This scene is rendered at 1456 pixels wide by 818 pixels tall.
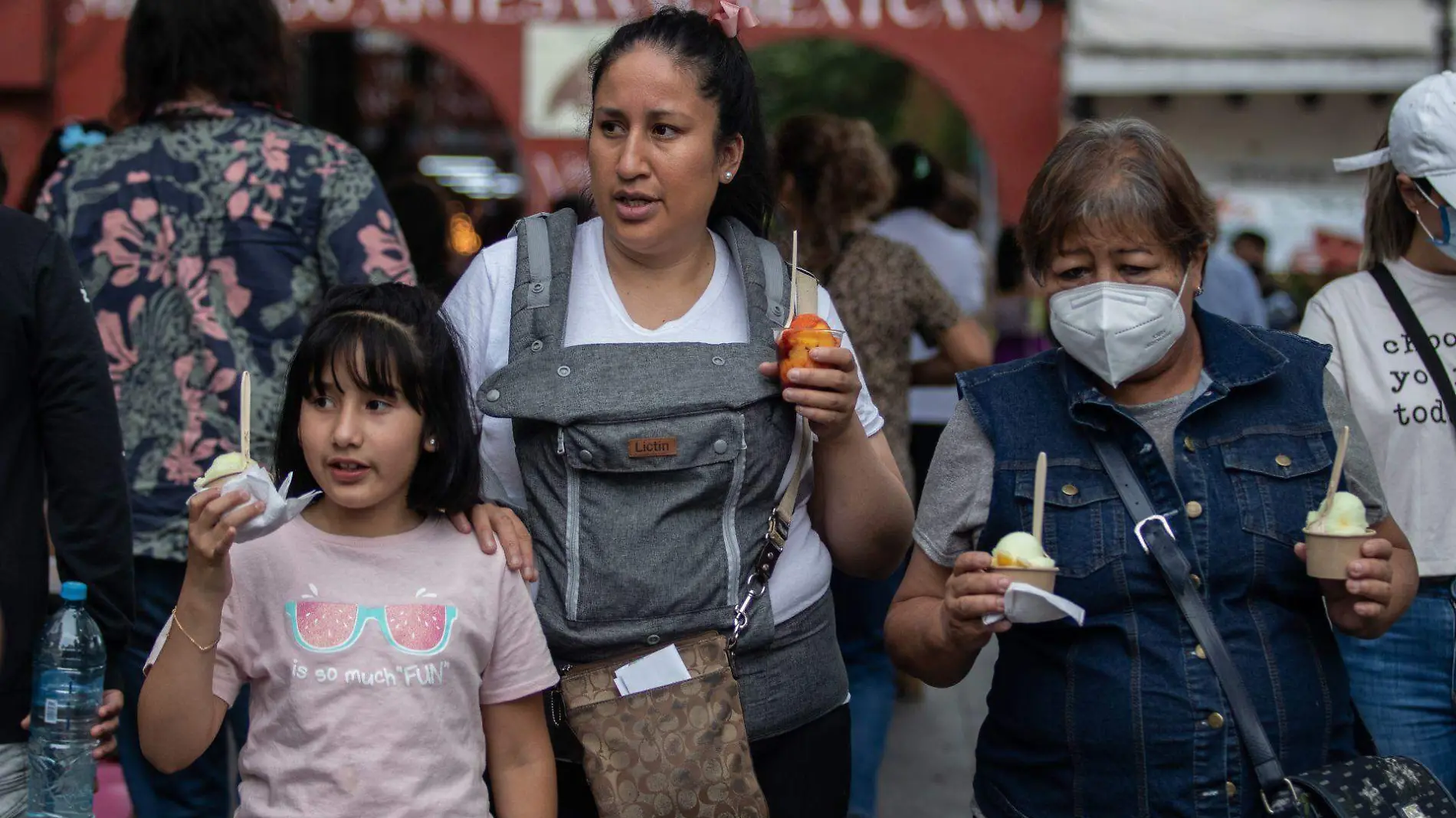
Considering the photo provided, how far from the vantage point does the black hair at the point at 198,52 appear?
3949mm

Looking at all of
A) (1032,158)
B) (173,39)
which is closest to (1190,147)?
(1032,158)

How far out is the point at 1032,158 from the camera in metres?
12.2

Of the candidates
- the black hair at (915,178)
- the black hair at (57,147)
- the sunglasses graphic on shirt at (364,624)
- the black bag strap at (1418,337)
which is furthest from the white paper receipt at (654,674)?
the black hair at (915,178)

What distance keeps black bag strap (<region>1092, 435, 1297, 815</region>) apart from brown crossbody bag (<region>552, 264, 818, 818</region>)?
0.74m

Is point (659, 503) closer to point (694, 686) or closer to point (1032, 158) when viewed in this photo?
point (694, 686)

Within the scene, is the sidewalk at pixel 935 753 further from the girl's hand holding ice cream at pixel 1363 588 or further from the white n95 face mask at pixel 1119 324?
the white n95 face mask at pixel 1119 324

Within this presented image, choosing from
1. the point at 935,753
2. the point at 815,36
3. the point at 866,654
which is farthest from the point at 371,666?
the point at 815,36

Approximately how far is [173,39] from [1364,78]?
9.74m

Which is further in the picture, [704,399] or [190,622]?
[704,399]

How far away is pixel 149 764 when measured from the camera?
3.93 metres

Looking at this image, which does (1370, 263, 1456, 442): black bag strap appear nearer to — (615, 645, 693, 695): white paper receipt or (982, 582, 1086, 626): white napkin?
(982, 582, 1086, 626): white napkin

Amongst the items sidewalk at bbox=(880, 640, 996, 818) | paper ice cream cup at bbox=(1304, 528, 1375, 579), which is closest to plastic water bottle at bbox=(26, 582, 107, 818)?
paper ice cream cup at bbox=(1304, 528, 1375, 579)

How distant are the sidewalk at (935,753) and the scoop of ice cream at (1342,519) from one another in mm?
2862

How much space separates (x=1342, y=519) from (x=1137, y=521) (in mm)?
325
